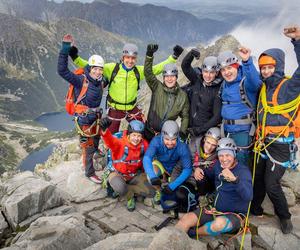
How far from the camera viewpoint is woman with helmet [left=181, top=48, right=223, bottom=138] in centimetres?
1098

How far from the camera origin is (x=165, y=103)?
468 inches

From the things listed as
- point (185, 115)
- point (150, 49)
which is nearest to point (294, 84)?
point (185, 115)

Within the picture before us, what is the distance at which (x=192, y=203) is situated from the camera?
11211 millimetres

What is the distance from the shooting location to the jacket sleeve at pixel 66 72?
38.1ft

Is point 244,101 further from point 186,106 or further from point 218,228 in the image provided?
point 218,228

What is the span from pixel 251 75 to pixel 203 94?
83.8 inches

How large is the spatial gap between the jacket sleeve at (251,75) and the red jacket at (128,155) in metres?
4.48

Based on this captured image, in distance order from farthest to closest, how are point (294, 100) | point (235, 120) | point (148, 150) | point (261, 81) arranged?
point (148, 150), point (235, 120), point (261, 81), point (294, 100)

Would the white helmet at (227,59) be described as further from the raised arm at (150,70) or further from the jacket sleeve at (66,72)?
the jacket sleeve at (66,72)

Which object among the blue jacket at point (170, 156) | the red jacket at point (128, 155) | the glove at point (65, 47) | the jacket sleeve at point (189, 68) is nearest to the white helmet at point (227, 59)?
the jacket sleeve at point (189, 68)

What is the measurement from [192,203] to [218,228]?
1.78 m

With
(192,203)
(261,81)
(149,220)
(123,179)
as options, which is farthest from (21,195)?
(261,81)

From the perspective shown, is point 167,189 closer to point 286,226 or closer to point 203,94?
point 203,94

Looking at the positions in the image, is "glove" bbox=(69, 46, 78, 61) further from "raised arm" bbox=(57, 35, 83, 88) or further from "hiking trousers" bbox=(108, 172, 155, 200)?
"hiking trousers" bbox=(108, 172, 155, 200)
